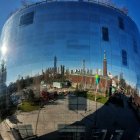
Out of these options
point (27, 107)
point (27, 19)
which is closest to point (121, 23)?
point (27, 19)

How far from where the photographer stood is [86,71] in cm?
1243

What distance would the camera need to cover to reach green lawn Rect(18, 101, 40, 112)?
12.5 metres

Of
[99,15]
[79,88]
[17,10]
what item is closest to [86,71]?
[79,88]

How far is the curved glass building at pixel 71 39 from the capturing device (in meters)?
12.5

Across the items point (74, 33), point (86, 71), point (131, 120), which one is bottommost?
point (131, 120)

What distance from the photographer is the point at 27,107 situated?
41.3 feet

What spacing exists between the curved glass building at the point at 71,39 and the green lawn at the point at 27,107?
0.56 m

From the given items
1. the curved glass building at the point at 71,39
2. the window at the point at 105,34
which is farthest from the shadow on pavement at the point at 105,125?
the window at the point at 105,34

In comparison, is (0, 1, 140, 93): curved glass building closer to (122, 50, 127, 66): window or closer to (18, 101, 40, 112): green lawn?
(122, 50, 127, 66): window

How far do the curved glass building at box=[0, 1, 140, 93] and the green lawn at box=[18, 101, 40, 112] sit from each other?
56 centimetres

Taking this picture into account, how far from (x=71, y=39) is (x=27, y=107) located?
161 cm

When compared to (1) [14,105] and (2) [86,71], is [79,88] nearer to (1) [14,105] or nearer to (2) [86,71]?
(2) [86,71]

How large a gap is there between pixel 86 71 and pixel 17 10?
246cm

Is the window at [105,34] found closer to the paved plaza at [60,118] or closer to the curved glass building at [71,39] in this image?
the curved glass building at [71,39]
